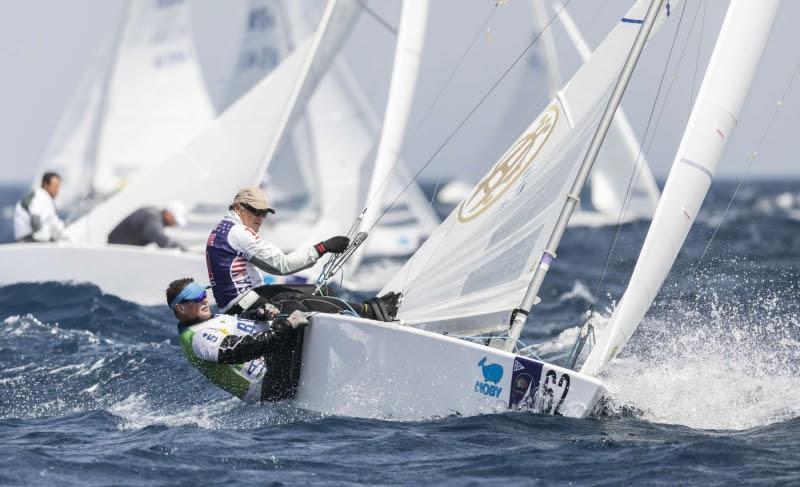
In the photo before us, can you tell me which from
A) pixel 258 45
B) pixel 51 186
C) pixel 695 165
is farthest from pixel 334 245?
pixel 258 45

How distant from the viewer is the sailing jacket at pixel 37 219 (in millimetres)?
10969

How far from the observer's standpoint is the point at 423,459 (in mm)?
4930

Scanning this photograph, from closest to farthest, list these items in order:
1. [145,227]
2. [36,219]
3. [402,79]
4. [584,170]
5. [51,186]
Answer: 1. [584,170]
2. [51,186]
3. [36,219]
4. [145,227]
5. [402,79]

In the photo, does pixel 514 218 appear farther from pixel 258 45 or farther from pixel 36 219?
pixel 258 45

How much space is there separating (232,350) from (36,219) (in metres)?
6.16

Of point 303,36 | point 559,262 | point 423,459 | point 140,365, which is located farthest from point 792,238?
point 423,459

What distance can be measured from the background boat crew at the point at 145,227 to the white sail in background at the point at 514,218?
18.5 feet

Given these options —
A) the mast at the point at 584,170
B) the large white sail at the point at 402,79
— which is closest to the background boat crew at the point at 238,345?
the mast at the point at 584,170

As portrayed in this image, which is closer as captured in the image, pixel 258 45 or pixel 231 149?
pixel 231 149

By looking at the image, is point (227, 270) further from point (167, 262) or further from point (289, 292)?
point (167, 262)

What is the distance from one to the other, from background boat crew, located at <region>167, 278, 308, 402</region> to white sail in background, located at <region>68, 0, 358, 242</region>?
6616 mm

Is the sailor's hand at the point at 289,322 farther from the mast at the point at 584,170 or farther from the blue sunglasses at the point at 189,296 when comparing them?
the mast at the point at 584,170

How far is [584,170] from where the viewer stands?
18.7ft

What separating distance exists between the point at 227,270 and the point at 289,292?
320mm
